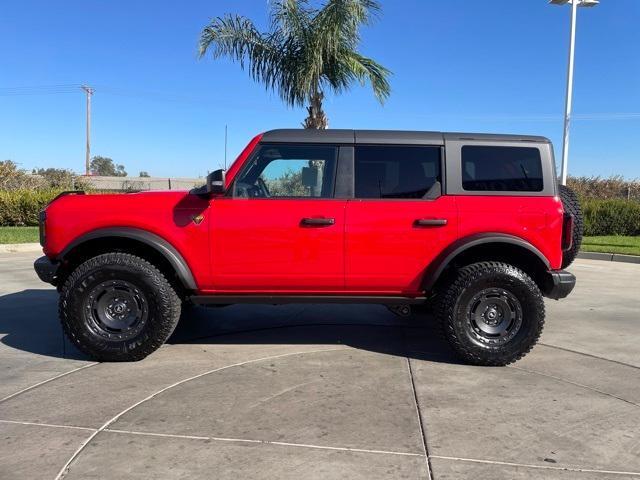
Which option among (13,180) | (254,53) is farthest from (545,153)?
(13,180)

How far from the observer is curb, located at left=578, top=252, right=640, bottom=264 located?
465 inches

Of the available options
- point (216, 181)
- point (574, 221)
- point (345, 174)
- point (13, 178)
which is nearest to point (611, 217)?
point (574, 221)

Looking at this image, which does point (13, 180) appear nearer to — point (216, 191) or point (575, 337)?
point (216, 191)

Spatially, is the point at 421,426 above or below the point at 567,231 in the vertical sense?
below

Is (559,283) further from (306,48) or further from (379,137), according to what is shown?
(306,48)

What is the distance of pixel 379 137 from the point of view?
464 cm

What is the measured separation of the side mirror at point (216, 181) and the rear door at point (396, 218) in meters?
1.08

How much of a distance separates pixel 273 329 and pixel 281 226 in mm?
1702

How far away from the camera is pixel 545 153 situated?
15.0 ft

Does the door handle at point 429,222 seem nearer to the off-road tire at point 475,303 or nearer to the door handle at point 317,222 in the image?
the off-road tire at point 475,303

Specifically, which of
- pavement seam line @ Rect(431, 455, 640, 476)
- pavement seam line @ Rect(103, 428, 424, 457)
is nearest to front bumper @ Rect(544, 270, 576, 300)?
pavement seam line @ Rect(431, 455, 640, 476)

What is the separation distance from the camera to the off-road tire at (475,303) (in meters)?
4.46

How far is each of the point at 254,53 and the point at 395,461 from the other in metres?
11.6

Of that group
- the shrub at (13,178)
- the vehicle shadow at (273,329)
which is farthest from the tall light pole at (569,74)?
the shrub at (13,178)
